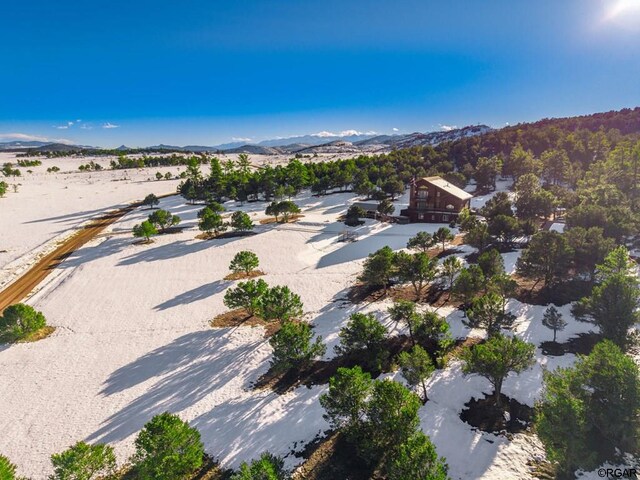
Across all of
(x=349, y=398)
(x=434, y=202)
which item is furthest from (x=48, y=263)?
(x=434, y=202)

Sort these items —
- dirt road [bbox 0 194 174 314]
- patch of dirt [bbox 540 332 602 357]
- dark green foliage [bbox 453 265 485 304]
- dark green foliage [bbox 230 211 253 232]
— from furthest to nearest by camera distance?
dark green foliage [bbox 230 211 253 232]
dirt road [bbox 0 194 174 314]
dark green foliage [bbox 453 265 485 304]
patch of dirt [bbox 540 332 602 357]

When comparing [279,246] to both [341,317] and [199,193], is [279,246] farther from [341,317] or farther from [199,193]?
[199,193]

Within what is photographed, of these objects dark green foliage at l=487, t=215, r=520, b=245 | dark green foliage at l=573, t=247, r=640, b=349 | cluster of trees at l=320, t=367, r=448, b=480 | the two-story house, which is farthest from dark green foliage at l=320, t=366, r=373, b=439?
the two-story house

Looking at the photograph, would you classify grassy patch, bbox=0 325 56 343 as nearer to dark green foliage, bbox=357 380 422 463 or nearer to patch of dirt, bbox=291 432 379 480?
patch of dirt, bbox=291 432 379 480

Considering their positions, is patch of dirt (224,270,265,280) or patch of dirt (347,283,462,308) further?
patch of dirt (224,270,265,280)

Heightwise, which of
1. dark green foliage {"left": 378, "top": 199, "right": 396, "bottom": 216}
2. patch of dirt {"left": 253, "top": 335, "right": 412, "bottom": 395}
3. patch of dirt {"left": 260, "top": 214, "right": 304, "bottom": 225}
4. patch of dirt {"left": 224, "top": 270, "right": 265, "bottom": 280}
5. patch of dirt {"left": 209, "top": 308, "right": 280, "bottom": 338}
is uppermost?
dark green foliage {"left": 378, "top": 199, "right": 396, "bottom": 216}

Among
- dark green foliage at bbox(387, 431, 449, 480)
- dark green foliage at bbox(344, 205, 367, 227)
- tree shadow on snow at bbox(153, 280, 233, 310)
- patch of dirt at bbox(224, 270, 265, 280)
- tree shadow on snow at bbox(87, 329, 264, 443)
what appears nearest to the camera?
dark green foliage at bbox(387, 431, 449, 480)

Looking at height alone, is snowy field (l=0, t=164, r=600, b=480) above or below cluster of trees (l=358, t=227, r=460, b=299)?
below

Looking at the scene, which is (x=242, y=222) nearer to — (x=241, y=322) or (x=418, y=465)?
(x=241, y=322)
